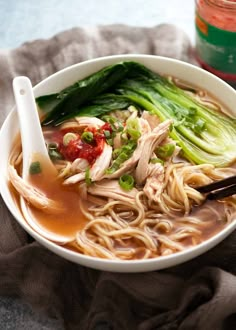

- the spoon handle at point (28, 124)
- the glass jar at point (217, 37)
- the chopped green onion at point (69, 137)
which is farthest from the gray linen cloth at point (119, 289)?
the glass jar at point (217, 37)

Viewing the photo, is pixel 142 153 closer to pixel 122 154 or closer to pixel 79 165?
pixel 122 154

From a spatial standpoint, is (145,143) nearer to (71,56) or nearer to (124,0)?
(71,56)

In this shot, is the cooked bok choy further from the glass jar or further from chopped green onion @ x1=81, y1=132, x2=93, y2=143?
the glass jar

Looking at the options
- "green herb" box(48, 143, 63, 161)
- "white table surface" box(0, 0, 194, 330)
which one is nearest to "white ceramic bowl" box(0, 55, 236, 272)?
"green herb" box(48, 143, 63, 161)

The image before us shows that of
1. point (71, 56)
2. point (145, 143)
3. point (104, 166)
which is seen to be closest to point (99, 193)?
point (104, 166)

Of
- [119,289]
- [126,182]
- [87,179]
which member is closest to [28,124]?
[87,179]

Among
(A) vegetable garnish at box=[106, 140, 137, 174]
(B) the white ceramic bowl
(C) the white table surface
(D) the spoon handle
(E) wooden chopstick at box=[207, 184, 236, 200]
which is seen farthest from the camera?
(C) the white table surface
